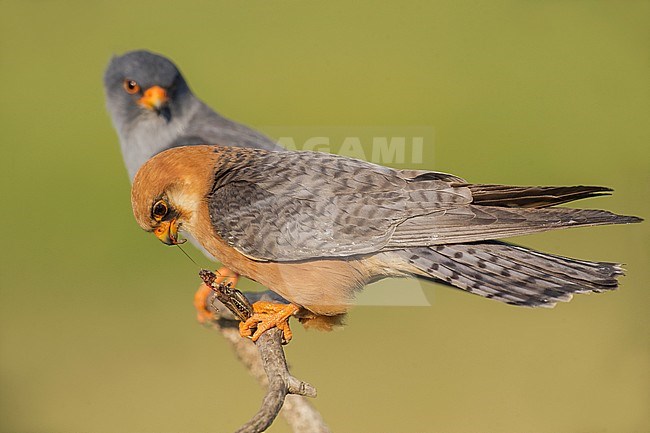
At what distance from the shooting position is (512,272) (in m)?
2.27

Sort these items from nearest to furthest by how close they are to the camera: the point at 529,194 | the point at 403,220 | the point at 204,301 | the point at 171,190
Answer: the point at 529,194 < the point at 403,220 < the point at 171,190 < the point at 204,301

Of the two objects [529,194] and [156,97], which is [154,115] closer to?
[156,97]

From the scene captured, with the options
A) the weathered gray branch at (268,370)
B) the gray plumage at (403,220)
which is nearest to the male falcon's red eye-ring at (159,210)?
the gray plumage at (403,220)

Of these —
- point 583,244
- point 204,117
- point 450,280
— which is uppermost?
point 204,117

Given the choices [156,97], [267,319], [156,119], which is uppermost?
[156,97]

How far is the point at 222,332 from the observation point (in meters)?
3.02

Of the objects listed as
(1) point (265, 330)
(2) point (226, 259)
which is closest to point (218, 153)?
(2) point (226, 259)

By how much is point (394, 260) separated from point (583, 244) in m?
4.59

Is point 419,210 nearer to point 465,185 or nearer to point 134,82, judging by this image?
point 465,185

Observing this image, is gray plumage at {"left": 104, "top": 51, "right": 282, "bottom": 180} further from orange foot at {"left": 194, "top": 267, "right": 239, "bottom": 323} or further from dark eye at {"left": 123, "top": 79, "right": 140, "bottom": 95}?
orange foot at {"left": 194, "top": 267, "right": 239, "bottom": 323}

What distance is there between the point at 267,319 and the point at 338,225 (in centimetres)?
43

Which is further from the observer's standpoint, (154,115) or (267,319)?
(154,115)

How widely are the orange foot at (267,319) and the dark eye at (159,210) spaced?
1.45 ft

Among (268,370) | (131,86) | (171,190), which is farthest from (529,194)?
(131,86)
